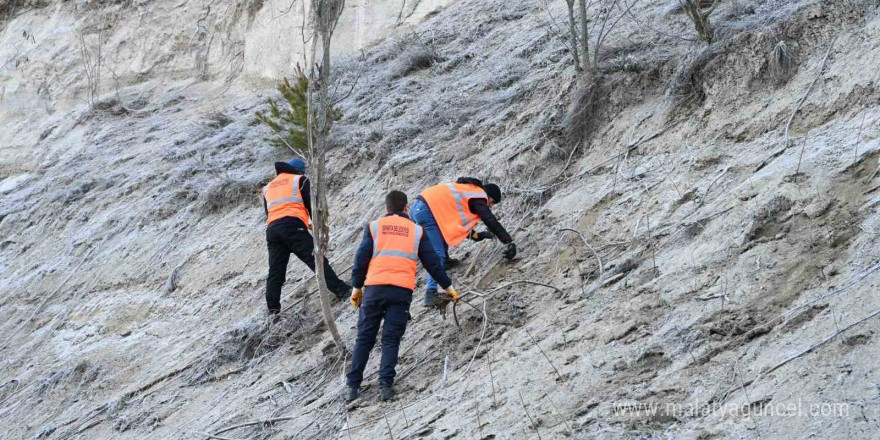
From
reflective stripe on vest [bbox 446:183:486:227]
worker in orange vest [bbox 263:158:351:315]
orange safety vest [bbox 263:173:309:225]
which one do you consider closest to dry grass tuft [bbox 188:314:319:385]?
worker in orange vest [bbox 263:158:351:315]

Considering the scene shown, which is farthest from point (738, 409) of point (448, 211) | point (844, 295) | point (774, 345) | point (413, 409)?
point (448, 211)

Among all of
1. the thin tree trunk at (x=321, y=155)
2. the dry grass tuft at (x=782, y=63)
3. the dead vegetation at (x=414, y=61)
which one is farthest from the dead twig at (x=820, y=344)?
the dead vegetation at (x=414, y=61)

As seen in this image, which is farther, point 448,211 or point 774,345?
point 448,211

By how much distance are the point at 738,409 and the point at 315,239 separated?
12.0 feet

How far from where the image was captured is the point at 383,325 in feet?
19.8

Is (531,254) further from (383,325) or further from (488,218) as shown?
(383,325)

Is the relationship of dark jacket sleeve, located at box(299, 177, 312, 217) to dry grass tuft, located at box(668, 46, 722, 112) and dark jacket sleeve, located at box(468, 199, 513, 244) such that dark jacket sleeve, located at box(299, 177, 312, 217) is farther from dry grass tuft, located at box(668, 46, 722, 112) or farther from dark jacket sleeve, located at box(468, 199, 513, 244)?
dry grass tuft, located at box(668, 46, 722, 112)

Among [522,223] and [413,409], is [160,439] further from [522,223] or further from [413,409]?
[522,223]

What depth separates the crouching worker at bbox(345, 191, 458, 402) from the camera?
6031 millimetres

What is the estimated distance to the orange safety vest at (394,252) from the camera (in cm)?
611

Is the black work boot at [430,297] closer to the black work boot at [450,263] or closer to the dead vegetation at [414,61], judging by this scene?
the black work boot at [450,263]

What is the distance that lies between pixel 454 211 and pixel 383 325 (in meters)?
1.64

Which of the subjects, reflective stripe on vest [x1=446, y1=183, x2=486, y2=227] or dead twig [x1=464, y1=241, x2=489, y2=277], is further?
dead twig [x1=464, y1=241, x2=489, y2=277]

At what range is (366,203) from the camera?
9.44 metres
